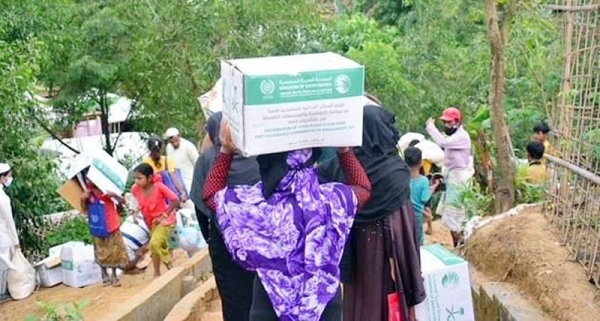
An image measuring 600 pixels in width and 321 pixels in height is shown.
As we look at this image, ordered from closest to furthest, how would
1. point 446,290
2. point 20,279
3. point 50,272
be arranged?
point 446,290 < point 20,279 < point 50,272

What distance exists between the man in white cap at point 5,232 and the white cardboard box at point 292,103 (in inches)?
205

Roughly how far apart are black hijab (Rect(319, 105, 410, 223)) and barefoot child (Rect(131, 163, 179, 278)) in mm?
3744

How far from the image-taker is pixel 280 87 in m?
2.95

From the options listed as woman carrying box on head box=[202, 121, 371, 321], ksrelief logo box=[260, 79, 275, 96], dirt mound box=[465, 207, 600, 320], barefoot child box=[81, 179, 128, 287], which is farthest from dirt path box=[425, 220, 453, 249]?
ksrelief logo box=[260, 79, 275, 96]

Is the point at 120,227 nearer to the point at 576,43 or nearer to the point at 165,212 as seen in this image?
the point at 165,212

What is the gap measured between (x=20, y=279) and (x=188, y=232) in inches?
72.4

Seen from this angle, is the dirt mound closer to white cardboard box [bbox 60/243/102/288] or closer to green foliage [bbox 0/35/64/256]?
white cardboard box [bbox 60/243/102/288]

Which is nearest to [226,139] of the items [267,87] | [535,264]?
[267,87]

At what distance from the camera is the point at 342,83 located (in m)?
3.05

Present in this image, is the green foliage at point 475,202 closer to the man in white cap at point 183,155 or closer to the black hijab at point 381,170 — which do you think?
the man in white cap at point 183,155

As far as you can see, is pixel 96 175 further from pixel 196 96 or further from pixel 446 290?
pixel 196 96

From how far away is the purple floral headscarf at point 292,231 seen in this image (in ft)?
10.3

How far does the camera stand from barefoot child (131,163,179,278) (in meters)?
7.43

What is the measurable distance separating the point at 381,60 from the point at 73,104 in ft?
16.4
